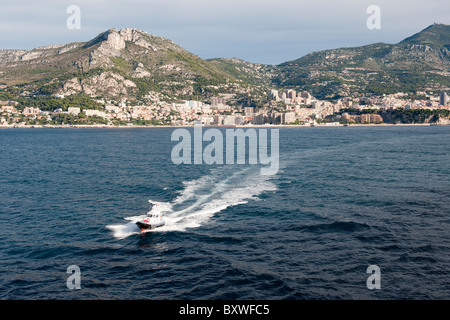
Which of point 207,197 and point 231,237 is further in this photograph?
point 207,197

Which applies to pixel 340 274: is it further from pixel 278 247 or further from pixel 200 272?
pixel 200 272

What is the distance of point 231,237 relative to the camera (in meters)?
26.6

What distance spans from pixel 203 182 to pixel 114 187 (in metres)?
11.4

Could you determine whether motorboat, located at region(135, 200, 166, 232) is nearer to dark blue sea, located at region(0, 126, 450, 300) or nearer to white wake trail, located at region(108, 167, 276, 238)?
white wake trail, located at region(108, 167, 276, 238)

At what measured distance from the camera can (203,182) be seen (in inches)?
1857

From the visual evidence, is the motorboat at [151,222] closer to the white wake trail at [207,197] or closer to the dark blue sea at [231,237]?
the white wake trail at [207,197]

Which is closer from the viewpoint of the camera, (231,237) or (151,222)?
(231,237)

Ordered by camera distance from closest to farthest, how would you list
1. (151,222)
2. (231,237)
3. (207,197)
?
(231,237), (151,222), (207,197)

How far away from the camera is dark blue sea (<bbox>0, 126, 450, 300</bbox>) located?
19516 mm

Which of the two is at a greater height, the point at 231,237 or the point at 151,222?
the point at 151,222

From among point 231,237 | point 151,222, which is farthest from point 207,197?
point 231,237

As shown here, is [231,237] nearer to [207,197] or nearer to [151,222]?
[151,222]

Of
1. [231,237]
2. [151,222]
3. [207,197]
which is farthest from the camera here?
[207,197]
